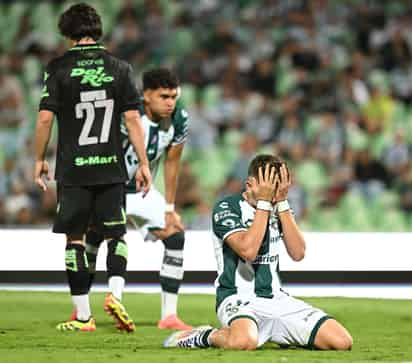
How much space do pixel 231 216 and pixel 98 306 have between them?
2976 mm

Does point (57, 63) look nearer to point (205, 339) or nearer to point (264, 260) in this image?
point (264, 260)

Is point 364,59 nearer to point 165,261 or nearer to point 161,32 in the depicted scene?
point 161,32

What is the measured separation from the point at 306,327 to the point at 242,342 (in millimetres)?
317

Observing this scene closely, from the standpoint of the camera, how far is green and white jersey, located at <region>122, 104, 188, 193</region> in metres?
7.29

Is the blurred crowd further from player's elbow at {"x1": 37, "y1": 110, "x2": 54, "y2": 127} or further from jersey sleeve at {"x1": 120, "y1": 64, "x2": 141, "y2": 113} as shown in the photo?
player's elbow at {"x1": 37, "y1": 110, "x2": 54, "y2": 127}

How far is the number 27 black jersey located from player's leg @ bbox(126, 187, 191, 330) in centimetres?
89

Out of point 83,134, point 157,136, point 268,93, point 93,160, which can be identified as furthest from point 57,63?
point 268,93

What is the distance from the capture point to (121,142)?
6.65 metres

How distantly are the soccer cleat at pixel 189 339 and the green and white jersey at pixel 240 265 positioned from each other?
150mm

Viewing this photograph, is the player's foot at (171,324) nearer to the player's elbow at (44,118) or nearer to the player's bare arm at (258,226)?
the player's elbow at (44,118)

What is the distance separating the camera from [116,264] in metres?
6.59

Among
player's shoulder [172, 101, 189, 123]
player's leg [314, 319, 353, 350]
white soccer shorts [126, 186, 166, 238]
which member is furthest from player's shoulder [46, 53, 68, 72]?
player's leg [314, 319, 353, 350]

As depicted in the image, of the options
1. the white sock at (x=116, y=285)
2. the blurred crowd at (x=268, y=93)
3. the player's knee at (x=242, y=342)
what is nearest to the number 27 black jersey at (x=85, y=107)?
the white sock at (x=116, y=285)

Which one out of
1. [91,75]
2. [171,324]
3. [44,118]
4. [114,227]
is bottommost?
[171,324]
